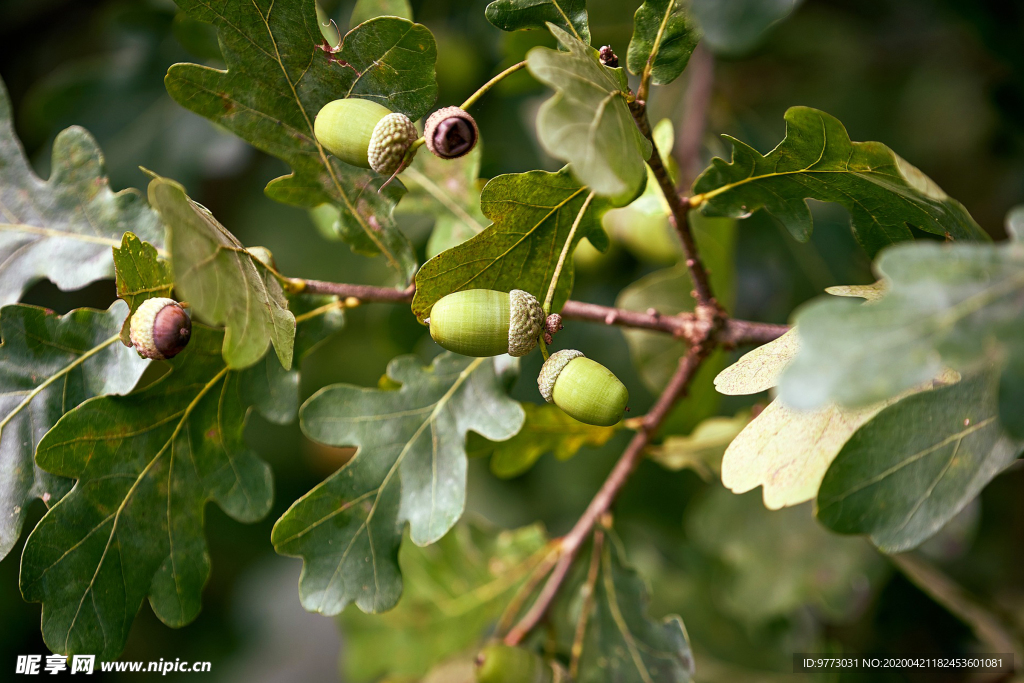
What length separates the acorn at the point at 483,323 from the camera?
0.72 meters

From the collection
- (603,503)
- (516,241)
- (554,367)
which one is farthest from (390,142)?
(603,503)

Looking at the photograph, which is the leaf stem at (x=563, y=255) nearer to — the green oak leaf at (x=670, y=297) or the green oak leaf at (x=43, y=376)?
the green oak leaf at (x=43, y=376)

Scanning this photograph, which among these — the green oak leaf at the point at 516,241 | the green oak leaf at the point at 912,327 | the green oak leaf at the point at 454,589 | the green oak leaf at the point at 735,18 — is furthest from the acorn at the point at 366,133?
the green oak leaf at the point at 454,589

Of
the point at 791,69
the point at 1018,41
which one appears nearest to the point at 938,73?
the point at 791,69

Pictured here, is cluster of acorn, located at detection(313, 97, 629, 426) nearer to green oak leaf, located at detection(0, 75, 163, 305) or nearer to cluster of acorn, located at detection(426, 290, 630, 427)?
cluster of acorn, located at detection(426, 290, 630, 427)

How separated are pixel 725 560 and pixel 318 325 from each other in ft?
3.60

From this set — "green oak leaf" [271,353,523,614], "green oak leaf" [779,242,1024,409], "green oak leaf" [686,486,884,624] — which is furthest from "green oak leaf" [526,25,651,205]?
"green oak leaf" [686,486,884,624]

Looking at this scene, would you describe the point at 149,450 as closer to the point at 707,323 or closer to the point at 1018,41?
the point at 707,323

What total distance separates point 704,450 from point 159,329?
→ 2.92 feet

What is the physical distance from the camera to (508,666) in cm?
102

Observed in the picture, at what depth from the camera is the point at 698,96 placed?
1.88 meters

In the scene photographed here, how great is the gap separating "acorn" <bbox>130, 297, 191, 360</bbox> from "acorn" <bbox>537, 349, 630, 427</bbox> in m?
0.42

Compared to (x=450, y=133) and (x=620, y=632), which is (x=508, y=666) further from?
(x=450, y=133)

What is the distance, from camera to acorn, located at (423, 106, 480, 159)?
70 centimetres
